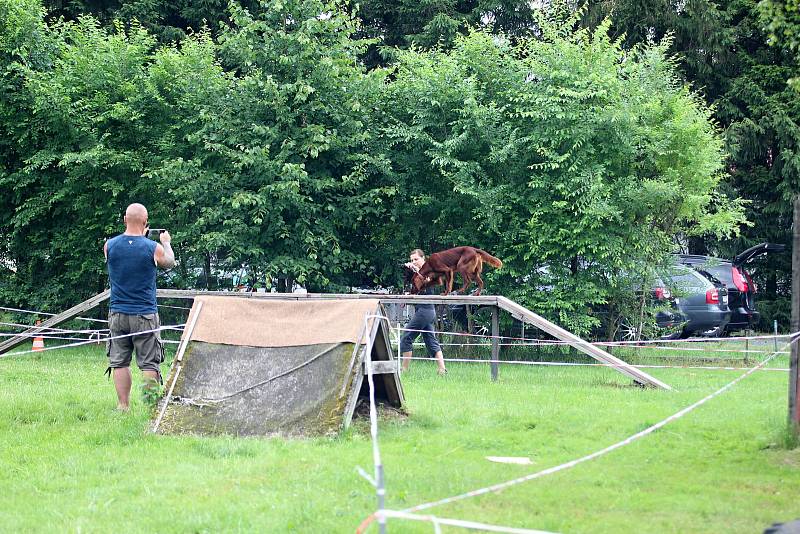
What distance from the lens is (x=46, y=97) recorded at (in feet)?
54.8

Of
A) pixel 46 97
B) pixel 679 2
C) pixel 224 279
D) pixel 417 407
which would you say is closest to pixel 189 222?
pixel 224 279

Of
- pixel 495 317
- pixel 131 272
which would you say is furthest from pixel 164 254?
pixel 495 317

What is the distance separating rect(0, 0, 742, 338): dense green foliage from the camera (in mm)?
15734

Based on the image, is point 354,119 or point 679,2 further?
point 679,2

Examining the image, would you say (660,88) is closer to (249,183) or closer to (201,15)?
(249,183)

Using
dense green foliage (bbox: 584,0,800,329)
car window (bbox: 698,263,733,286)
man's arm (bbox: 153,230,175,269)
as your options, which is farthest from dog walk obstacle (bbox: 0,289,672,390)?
dense green foliage (bbox: 584,0,800,329)

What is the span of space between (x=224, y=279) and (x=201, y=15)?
10601 mm

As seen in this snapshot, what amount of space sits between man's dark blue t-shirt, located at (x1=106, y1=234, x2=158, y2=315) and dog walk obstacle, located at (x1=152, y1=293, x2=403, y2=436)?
59cm

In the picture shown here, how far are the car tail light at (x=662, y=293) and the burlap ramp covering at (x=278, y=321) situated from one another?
29.9ft

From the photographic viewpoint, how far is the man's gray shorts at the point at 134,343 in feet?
30.1

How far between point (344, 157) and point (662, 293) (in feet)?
20.9

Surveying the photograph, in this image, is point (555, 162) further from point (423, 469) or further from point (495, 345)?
point (423, 469)

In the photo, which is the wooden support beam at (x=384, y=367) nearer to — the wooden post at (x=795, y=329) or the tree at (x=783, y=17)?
the wooden post at (x=795, y=329)

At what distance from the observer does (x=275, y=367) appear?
853 cm
